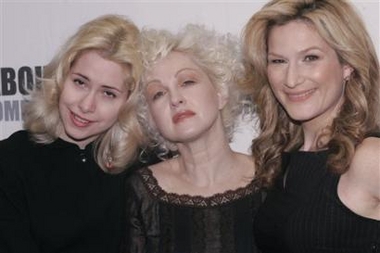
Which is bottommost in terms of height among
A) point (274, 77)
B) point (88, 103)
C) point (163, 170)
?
point (163, 170)

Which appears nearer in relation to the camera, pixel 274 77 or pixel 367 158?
pixel 367 158

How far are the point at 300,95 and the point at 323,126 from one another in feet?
0.39

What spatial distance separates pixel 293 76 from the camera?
1590mm

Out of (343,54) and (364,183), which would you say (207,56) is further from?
(364,183)

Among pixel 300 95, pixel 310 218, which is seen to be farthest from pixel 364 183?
pixel 300 95

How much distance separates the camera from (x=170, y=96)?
71.1 inches

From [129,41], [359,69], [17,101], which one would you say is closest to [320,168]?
[359,69]

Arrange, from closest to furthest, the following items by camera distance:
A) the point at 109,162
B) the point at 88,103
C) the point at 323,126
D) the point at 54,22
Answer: the point at 323,126 < the point at 88,103 < the point at 109,162 < the point at 54,22

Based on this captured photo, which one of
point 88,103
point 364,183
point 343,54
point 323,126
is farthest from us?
point 88,103

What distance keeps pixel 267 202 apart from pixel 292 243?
21 cm

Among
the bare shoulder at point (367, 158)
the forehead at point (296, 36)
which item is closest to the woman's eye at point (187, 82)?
the forehead at point (296, 36)

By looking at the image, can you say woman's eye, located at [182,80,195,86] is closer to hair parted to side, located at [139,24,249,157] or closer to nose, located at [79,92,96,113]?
hair parted to side, located at [139,24,249,157]

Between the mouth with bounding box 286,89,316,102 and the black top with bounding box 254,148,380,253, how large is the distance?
0.50 ft

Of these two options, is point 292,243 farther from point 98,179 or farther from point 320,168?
point 98,179
